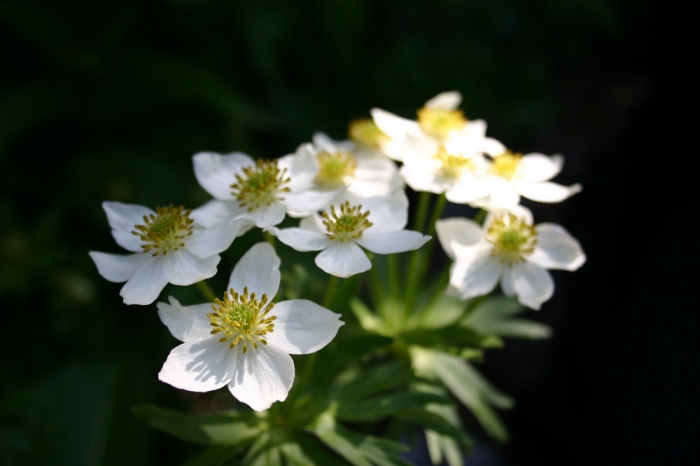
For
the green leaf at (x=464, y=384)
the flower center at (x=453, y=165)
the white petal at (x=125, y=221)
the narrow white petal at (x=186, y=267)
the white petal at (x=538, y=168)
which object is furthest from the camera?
the green leaf at (x=464, y=384)

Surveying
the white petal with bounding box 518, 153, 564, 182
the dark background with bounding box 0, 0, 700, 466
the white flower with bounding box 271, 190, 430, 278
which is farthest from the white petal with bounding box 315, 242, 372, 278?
the dark background with bounding box 0, 0, 700, 466

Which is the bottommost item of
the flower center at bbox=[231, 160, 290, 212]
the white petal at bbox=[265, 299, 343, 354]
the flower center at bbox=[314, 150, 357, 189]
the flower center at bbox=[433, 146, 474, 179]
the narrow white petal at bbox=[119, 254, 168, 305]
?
the white petal at bbox=[265, 299, 343, 354]

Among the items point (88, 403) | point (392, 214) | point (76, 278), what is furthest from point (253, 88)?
point (392, 214)

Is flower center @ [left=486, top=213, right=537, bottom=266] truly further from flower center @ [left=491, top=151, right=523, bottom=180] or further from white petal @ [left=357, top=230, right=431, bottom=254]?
white petal @ [left=357, top=230, right=431, bottom=254]

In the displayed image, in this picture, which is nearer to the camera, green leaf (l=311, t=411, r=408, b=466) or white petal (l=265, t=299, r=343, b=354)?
white petal (l=265, t=299, r=343, b=354)

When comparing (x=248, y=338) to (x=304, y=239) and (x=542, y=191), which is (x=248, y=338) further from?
(x=542, y=191)

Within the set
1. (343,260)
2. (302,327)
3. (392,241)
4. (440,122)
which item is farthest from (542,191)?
(302,327)

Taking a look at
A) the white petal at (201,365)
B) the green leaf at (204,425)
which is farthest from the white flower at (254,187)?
the green leaf at (204,425)

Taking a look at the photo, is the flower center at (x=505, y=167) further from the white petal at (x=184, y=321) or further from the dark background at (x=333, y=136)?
the dark background at (x=333, y=136)
